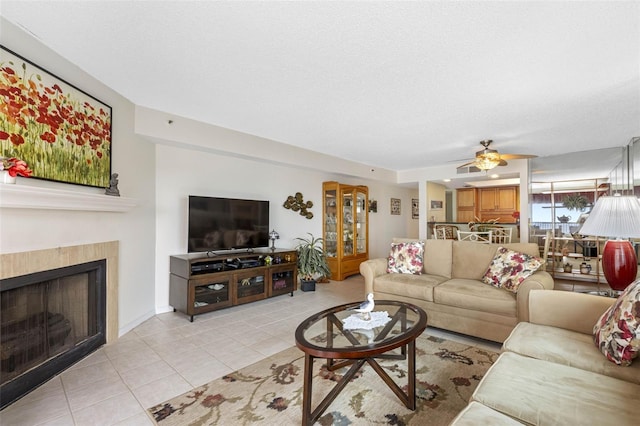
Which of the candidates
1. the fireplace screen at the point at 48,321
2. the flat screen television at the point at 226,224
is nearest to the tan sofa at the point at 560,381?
the fireplace screen at the point at 48,321

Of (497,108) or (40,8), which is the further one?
(497,108)

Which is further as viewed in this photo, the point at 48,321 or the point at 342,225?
the point at 342,225

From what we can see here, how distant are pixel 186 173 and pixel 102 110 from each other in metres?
→ 1.26

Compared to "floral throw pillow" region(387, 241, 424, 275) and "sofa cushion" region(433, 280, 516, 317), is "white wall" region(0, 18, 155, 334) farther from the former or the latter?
"sofa cushion" region(433, 280, 516, 317)

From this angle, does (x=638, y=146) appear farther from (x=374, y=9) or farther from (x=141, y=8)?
(x=141, y=8)

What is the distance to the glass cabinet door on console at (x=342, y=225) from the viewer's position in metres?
5.70

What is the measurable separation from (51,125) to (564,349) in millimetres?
3669

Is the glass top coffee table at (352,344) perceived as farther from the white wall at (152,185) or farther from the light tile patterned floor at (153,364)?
the white wall at (152,185)

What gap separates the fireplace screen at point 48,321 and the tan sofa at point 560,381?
274 cm

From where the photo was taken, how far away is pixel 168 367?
237cm

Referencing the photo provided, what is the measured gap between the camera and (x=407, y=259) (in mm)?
3773

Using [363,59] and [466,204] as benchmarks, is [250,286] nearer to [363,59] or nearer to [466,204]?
[363,59]

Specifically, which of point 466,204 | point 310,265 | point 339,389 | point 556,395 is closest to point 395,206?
point 466,204

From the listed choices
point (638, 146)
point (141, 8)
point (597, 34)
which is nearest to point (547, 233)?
point (638, 146)
